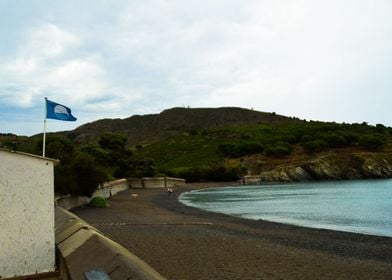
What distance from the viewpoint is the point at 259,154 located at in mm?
140000

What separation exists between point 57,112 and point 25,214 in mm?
4068

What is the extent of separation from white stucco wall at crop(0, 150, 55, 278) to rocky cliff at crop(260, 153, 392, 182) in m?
114

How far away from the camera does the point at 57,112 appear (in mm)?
13484

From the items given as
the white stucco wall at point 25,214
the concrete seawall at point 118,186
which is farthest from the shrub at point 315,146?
the white stucco wall at point 25,214

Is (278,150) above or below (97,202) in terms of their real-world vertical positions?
above

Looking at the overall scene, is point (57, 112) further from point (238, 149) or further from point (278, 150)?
point (238, 149)

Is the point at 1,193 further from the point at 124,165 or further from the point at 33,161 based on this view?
the point at 124,165

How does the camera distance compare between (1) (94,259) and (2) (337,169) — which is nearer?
(1) (94,259)

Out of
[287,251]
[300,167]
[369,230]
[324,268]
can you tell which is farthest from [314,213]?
[300,167]

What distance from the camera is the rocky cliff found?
11881cm

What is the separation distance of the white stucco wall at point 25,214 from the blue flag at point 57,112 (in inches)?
125

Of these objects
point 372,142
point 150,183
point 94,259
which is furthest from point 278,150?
point 94,259

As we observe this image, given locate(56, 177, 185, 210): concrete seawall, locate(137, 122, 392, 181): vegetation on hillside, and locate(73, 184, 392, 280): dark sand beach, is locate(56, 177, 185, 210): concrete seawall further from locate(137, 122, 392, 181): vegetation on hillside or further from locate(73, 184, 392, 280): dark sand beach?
locate(137, 122, 392, 181): vegetation on hillside

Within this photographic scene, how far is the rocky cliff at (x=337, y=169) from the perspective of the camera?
119m
